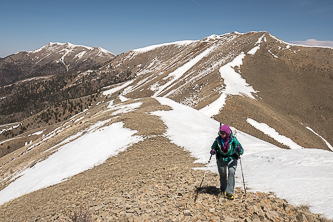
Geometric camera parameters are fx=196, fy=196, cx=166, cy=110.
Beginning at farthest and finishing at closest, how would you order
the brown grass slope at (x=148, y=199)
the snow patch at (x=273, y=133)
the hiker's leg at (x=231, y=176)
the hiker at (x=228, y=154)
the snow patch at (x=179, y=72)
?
the snow patch at (x=179, y=72)
the snow patch at (x=273, y=133)
the hiker's leg at (x=231, y=176)
the hiker at (x=228, y=154)
the brown grass slope at (x=148, y=199)

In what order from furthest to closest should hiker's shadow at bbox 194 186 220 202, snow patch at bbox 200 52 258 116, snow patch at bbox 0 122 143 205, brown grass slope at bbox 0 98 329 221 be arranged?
snow patch at bbox 200 52 258 116
snow patch at bbox 0 122 143 205
hiker's shadow at bbox 194 186 220 202
brown grass slope at bbox 0 98 329 221

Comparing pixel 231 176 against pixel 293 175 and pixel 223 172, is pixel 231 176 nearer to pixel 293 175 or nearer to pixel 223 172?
pixel 223 172

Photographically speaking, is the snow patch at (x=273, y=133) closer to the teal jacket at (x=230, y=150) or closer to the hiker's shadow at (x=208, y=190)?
the hiker's shadow at (x=208, y=190)

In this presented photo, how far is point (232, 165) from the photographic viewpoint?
7266 mm

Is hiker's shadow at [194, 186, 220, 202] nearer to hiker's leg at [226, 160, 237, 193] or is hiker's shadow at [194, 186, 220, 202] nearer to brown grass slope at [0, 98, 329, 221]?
brown grass slope at [0, 98, 329, 221]

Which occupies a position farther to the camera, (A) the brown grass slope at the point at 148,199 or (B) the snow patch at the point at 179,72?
(B) the snow patch at the point at 179,72

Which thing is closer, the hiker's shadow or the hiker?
the hiker

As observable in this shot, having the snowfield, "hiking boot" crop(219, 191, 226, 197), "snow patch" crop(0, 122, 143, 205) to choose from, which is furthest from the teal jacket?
"snow patch" crop(0, 122, 143, 205)

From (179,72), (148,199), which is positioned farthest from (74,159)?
(179,72)

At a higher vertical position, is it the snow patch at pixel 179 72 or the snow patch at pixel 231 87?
the snow patch at pixel 179 72

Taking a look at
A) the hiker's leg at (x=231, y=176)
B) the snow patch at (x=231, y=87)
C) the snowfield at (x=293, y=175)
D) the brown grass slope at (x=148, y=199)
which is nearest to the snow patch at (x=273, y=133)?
the snow patch at (x=231, y=87)

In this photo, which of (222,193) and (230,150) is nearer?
(230,150)

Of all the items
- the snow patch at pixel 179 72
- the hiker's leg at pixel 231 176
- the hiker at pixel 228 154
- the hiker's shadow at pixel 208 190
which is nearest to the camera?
the hiker at pixel 228 154


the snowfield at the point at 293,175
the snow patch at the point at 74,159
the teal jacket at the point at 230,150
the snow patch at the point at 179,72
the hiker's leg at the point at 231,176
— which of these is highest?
the snow patch at the point at 179,72
